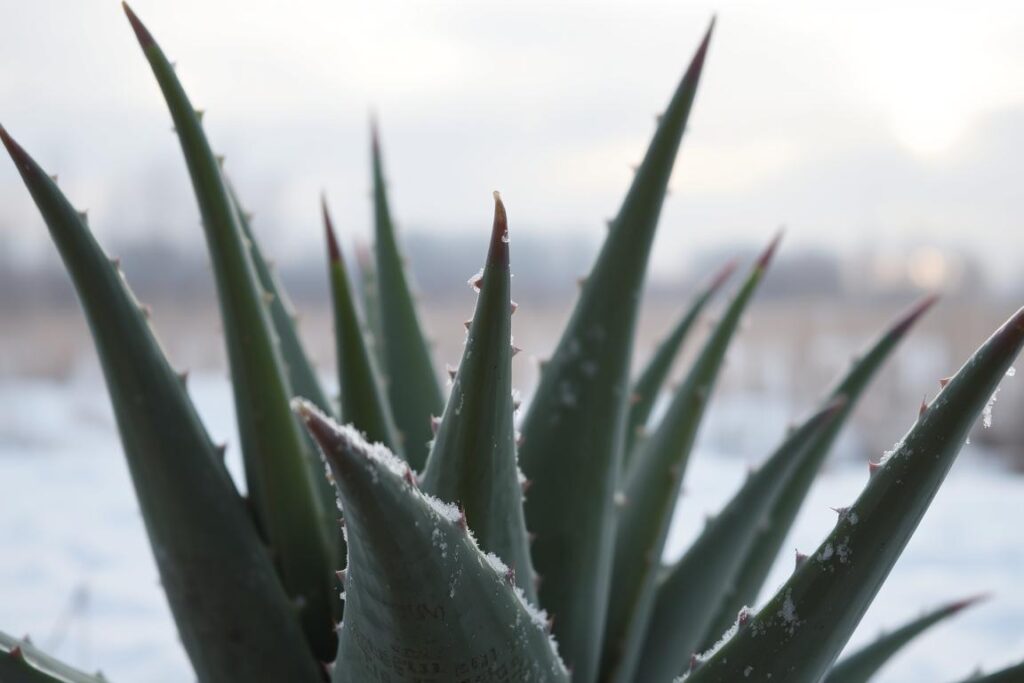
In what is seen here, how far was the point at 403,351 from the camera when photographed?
0.79m

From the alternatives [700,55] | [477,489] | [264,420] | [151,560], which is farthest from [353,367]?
[151,560]

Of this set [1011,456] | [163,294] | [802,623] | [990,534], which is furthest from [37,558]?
[163,294]

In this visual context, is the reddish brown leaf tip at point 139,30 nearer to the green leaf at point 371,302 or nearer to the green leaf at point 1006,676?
the green leaf at point 371,302

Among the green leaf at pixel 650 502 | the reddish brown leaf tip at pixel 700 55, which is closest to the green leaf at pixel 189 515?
the green leaf at pixel 650 502

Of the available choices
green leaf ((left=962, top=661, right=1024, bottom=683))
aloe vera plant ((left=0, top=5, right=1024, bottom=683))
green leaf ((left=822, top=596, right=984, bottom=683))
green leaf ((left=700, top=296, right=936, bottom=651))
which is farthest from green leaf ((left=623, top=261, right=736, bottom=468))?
green leaf ((left=962, top=661, right=1024, bottom=683))

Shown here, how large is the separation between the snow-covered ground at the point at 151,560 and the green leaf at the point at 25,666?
626 mm

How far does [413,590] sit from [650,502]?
1.29 ft

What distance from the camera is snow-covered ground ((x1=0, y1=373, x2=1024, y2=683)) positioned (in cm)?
172

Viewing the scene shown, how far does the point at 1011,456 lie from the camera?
152 inches

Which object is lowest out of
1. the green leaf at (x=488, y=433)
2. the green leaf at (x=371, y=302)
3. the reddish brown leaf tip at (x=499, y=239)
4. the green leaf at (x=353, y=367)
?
the green leaf at (x=488, y=433)

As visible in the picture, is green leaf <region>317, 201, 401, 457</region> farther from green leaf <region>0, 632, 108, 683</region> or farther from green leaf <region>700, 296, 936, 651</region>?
green leaf <region>700, 296, 936, 651</region>

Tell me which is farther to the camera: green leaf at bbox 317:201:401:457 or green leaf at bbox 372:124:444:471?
green leaf at bbox 372:124:444:471

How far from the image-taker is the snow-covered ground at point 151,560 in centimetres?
172

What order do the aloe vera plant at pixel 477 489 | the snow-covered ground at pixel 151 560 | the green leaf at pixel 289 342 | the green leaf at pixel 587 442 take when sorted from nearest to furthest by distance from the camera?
the aloe vera plant at pixel 477 489 < the green leaf at pixel 587 442 < the green leaf at pixel 289 342 < the snow-covered ground at pixel 151 560
